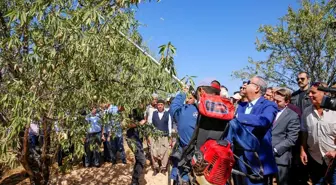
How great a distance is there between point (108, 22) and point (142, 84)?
878 mm

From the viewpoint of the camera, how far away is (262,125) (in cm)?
338

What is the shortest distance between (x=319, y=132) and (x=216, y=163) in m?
2.18

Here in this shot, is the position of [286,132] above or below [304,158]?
above

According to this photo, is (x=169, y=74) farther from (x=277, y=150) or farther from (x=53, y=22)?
(x=277, y=150)

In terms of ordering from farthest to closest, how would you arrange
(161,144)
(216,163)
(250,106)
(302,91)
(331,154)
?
(161,144), (302,91), (331,154), (250,106), (216,163)

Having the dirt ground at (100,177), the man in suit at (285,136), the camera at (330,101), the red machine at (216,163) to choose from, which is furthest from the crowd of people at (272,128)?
the dirt ground at (100,177)

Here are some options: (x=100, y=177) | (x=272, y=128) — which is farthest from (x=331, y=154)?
(x=100, y=177)

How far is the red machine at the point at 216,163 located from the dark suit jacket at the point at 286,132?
6.62 ft

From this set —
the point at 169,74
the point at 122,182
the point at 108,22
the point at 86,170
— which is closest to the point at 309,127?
the point at 169,74

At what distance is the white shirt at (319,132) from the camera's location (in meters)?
4.39

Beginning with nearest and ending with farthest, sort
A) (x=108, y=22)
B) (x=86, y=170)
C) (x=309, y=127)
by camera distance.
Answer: (x=108, y=22) → (x=309, y=127) → (x=86, y=170)

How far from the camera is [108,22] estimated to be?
3.29m

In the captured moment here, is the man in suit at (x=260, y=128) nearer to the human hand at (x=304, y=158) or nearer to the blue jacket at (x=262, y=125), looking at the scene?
the blue jacket at (x=262, y=125)

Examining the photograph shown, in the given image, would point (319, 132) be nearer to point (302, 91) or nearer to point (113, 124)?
point (302, 91)
